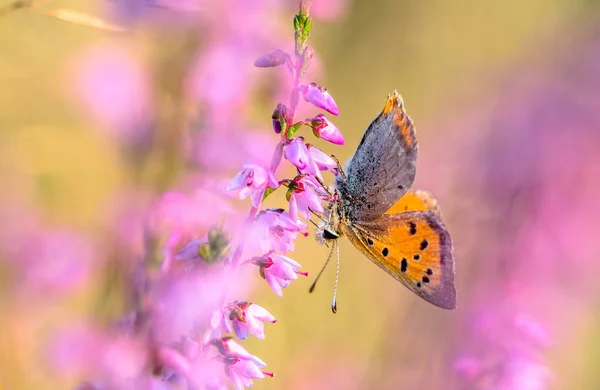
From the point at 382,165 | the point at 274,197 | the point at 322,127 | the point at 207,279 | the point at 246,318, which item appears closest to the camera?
the point at 207,279

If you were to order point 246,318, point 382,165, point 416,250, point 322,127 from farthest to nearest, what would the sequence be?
point 382,165 → point 416,250 → point 322,127 → point 246,318

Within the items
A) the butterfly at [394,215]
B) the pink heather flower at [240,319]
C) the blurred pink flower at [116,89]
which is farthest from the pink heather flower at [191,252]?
the butterfly at [394,215]

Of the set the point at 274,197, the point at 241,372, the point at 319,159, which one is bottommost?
the point at 274,197

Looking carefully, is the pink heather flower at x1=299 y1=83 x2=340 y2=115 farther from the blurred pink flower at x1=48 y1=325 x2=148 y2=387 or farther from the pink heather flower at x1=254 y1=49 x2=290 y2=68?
the blurred pink flower at x1=48 y1=325 x2=148 y2=387

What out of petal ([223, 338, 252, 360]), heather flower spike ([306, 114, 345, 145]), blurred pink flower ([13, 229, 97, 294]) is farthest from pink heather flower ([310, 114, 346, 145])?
blurred pink flower ([13, 229, 97, 294])

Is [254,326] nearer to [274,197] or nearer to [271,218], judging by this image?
[271,218]

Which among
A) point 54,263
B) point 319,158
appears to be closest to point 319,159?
point 319,158

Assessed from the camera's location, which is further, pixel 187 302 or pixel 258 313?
pixel 258 313

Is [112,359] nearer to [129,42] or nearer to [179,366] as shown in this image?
[179,366]
